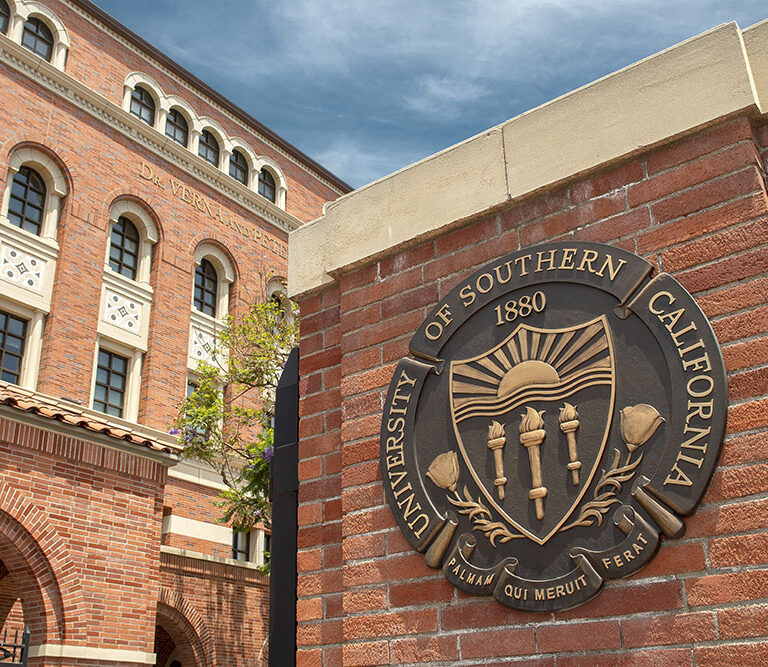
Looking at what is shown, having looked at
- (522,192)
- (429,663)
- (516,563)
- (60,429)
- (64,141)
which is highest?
(64,141)

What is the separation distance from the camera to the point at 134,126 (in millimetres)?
22000

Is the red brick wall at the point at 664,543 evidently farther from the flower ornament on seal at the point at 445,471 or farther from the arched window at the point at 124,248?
the arched window at the point at 124,248

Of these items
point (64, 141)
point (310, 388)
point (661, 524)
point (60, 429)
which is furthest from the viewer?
point (64, 141)

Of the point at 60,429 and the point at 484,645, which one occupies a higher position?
the point at 60,429

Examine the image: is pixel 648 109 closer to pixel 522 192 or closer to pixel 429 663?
pixel 522 192

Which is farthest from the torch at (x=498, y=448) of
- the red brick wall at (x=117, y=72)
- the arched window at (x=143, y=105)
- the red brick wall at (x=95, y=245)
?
the arched window at (x=143, y=105)

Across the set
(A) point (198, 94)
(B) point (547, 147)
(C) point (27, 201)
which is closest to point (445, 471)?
(B) point (547, 147)

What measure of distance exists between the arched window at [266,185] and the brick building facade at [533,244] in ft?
76.2

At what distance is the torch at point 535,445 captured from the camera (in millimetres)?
2750

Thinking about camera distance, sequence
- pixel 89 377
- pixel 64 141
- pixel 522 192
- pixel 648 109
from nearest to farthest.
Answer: pixel 648 109 → pixel 522 192 → pixel 89 377 → pixel 64 141

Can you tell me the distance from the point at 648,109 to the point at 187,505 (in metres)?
18.3

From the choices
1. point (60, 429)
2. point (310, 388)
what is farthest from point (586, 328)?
point (60, 429)

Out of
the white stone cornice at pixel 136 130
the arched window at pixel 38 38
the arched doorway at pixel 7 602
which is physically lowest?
the arched doorway at pixel 7 602

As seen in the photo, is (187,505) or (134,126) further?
(134,126)
